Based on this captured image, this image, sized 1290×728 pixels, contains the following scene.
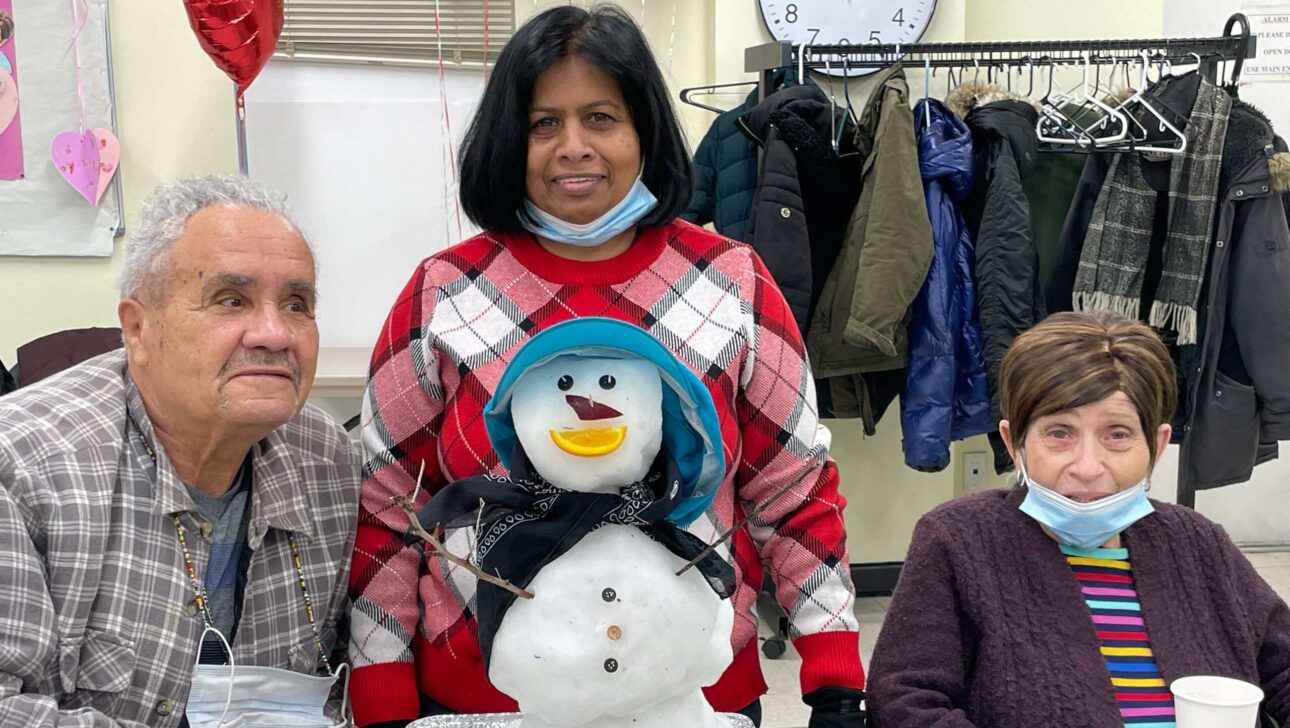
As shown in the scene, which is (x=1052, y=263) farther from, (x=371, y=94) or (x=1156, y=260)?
(x=371, y=94)

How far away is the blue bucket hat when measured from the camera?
85 cm

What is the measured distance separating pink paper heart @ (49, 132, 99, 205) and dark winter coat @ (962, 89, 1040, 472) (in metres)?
2.26

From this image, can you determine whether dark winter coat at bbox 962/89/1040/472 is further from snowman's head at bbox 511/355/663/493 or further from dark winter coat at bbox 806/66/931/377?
snowman's head at bbox 511/355/663/493

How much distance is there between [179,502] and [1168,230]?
2313 millimetres

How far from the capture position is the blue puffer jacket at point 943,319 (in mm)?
2650

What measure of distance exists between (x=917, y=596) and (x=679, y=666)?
46 cm

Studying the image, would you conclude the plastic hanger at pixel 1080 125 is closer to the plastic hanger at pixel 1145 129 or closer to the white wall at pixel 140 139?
the plastic hanger at pixel 1145 129

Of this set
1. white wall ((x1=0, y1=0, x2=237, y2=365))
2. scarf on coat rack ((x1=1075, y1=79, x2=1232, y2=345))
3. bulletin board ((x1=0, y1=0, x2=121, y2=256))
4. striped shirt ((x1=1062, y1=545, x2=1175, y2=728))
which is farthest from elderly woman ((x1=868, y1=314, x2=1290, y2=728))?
bulletin board ((x1=0, y1=0, x2=121, y2=256))

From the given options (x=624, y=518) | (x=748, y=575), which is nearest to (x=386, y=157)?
(x=748, y=575)

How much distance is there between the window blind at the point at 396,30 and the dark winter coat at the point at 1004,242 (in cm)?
134

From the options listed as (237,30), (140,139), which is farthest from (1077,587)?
(140,139)

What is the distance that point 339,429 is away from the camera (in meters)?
→ 1.46

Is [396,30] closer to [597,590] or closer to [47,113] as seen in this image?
[47,113]

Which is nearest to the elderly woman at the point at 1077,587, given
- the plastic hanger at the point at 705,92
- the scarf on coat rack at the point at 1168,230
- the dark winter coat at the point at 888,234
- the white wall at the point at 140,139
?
the dark winter coat at the point at 888,234
